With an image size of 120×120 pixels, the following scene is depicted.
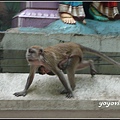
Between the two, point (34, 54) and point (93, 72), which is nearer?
point (34, 54)

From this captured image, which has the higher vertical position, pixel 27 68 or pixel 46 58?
pixel 46 58

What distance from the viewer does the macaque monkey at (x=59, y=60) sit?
2.62 metres

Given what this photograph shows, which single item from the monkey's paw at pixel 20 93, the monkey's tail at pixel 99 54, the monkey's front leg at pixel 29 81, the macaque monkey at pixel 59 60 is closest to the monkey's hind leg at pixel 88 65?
the macaque monkey at pixel 59 60

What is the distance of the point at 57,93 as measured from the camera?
2770mm

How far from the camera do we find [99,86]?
114 inches

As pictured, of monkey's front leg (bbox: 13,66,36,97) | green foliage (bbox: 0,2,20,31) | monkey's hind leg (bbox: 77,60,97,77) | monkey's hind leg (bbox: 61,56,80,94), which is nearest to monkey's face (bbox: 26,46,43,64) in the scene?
monkey's front leg (bbox: 13,66,36,97)

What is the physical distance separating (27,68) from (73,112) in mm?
714

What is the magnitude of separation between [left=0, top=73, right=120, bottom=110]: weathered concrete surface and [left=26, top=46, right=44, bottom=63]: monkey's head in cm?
32

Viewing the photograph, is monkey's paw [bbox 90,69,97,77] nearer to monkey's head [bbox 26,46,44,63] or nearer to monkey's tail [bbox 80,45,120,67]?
monkey's tail [bbox 80,45,120,67]

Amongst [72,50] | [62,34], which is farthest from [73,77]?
[62,34]

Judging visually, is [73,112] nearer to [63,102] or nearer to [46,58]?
[63,102]

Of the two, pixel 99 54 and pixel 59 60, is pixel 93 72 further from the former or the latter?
pixel 59 60

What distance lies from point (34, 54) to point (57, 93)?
0.41 meters

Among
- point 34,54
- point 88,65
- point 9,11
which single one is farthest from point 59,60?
point 9,11
